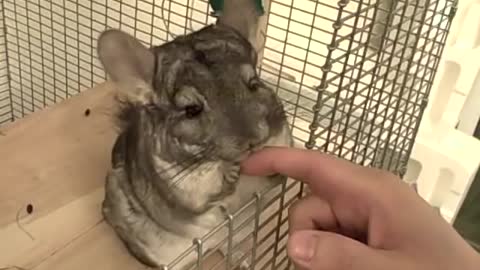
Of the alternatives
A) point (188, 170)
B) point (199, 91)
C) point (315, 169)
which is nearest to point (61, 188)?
point (188, 170)

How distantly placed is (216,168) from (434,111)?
84 centimetres

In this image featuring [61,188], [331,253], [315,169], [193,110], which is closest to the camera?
[331,253]

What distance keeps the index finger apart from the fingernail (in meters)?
0.08

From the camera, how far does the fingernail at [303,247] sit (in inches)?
28.3

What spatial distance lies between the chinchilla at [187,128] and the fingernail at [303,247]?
17 cm

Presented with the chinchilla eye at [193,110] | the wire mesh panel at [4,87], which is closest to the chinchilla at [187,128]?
the chinchilla eye at [193,110]

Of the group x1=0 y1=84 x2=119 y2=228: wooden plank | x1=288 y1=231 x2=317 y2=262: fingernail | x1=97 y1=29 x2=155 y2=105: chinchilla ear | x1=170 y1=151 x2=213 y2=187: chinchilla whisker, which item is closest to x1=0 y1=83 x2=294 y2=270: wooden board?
x1=0 y1=84 x2=119 y2=228: wooden plank

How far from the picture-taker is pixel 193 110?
0.91 meters

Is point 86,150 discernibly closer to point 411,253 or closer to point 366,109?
point 366,109

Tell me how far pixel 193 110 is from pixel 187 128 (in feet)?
0.09

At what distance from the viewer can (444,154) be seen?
1653 mm

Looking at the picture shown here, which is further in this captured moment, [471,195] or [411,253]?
[471,195]

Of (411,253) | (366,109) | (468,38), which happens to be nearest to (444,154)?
(468,38)

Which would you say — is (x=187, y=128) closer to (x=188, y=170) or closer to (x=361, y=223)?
(x=188, y=170)
